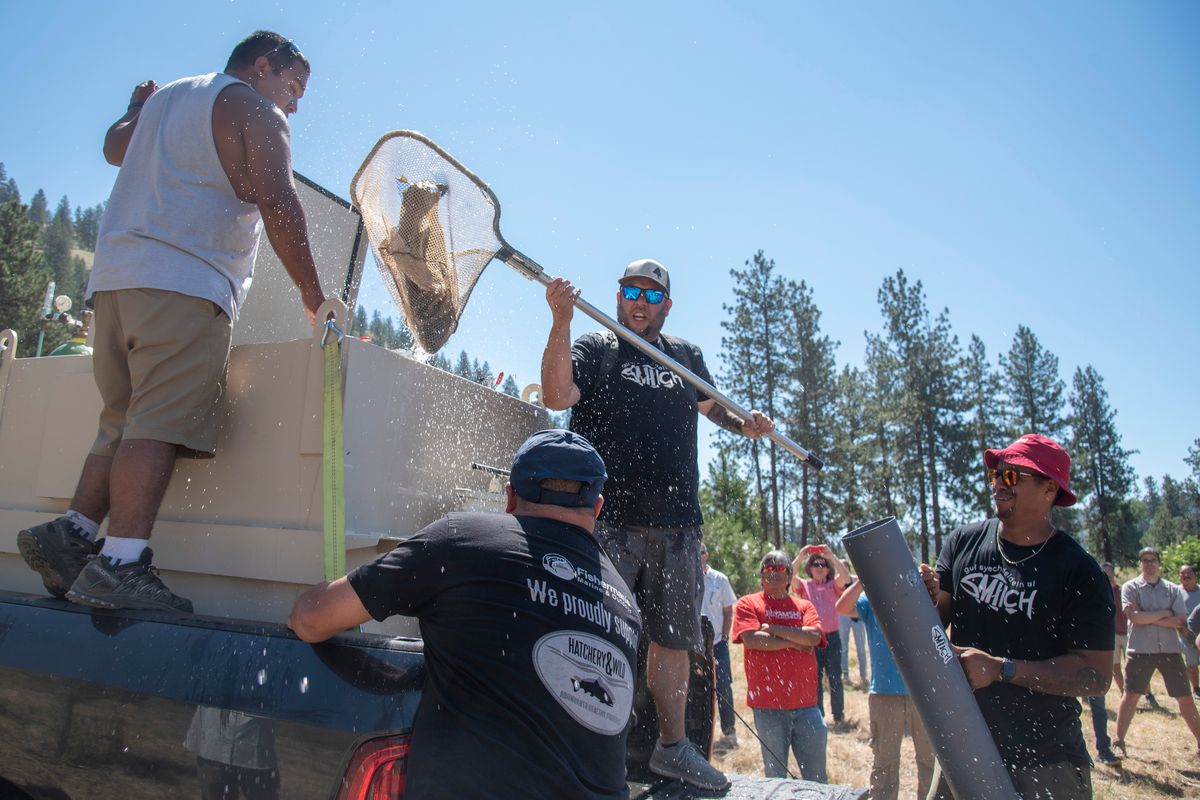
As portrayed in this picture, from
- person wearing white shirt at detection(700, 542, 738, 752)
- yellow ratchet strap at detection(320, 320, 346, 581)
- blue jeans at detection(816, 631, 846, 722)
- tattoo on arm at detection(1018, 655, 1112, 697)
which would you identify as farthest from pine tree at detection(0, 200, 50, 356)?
tattoo on arm at detection(1018, 655, 1112, 697)

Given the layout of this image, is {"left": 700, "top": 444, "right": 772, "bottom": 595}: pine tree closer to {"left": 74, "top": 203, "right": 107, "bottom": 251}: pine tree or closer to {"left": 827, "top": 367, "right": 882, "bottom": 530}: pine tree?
{"left": 827, "top": 367, "right": 882, "bottom": 530}: pine tree

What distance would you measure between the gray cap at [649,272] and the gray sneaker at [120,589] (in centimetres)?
206

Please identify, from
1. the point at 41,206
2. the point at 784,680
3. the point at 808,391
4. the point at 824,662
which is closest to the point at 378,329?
the point at 784,680

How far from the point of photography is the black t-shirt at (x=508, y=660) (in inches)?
62.9

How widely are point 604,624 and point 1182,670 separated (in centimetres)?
960

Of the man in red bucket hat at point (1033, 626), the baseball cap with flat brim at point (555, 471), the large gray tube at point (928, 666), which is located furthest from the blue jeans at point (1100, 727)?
the baseball cap with flat brim at point (555, 471)

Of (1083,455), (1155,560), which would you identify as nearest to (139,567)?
(1155,560)

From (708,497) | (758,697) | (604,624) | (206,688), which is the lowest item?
(758,697)

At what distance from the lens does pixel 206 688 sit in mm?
1682

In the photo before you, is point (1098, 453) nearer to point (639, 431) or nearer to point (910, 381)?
point (910, 381)

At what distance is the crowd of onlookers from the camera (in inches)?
231

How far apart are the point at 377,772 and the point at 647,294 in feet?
7.50

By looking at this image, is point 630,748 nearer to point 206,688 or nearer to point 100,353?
Result: point 206,688

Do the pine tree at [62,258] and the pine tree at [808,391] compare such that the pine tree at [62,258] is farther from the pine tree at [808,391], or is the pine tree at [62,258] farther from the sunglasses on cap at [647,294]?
the sunglasses on cap at [647,294]
